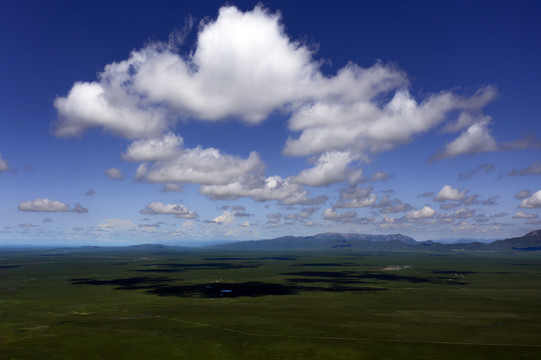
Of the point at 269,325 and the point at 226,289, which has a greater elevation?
the point at 269,325

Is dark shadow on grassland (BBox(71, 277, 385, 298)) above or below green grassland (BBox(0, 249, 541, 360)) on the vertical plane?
below

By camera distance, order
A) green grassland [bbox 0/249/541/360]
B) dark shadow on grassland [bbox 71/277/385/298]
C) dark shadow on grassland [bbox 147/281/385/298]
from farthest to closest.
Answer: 1. dark shadow on grassland [bbox 71/277/385/298]
2. dark shadow on grassland [bbox 147/281/385/298]
3. green grassland [bbox 0/249/541/360]

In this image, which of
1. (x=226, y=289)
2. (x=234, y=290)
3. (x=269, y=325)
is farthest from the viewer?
(x=226, y=289)

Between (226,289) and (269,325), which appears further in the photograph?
(226,289)

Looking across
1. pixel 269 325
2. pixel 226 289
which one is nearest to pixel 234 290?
pixel 226 289

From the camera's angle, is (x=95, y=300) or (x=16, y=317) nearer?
(x=16, y=317)

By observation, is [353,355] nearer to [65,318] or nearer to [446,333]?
[446,333]

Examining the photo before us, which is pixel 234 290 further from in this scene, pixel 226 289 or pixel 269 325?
pixel 269 325

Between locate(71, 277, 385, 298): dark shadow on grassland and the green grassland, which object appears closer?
the green grassland

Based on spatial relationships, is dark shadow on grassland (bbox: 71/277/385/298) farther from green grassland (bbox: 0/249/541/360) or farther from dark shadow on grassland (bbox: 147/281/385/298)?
green grassland (bbox: 0/249/541/360)

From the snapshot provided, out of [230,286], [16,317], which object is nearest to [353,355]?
[16,317]

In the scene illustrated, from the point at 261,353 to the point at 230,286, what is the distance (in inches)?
4811

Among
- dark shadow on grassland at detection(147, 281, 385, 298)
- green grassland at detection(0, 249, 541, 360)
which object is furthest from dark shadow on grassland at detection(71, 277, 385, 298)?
green grassland at detection(0, 249, 541, 360)

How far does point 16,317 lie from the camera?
11244 centimetres
